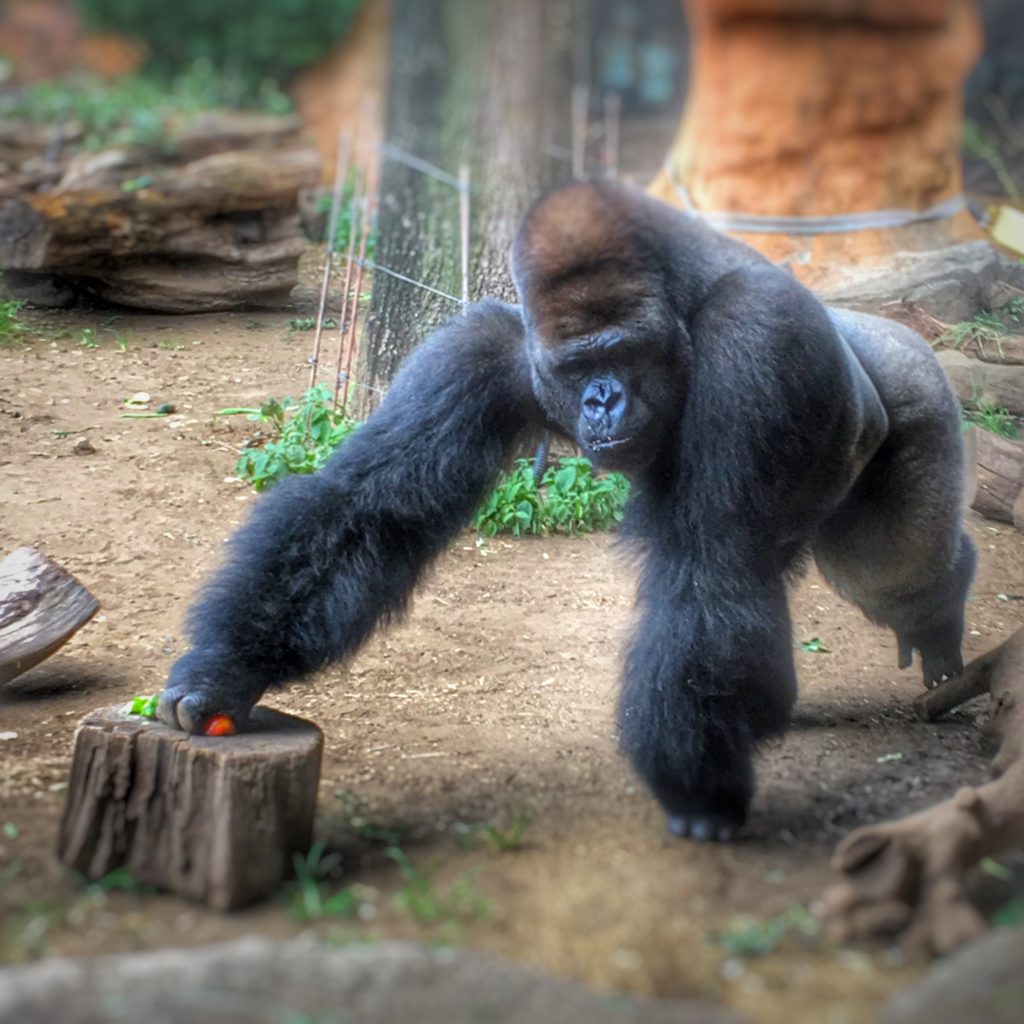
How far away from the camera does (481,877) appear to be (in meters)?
3.02

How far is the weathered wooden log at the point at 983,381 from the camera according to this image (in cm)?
392

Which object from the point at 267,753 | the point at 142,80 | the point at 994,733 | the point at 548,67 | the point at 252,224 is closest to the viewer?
the point at 267,753

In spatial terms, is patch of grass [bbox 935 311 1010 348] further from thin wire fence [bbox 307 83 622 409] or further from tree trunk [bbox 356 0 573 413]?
tree trunk [bbox 356 0 573 413]

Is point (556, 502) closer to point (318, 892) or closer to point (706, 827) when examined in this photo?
point (706, 827)

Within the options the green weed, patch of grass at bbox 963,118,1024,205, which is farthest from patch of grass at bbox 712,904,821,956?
patch of grass at bbox 963,118,1024,205

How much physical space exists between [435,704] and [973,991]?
2.10m

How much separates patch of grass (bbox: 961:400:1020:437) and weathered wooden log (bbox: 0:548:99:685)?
2.72m

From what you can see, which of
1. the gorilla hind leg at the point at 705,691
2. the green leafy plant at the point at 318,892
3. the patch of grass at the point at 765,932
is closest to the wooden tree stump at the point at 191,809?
the green leafy plant at the point at 318,892

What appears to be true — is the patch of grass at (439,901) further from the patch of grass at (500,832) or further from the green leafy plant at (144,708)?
the green leafy plant at (144,708)

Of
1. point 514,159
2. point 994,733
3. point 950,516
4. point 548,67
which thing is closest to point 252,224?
point 514,159

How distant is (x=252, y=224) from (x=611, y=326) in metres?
1.74

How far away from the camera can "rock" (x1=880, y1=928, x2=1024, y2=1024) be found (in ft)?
7.14

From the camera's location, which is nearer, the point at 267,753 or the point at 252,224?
the point at 267,753

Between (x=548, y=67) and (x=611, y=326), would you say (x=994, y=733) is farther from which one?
(x=548, y=67)
